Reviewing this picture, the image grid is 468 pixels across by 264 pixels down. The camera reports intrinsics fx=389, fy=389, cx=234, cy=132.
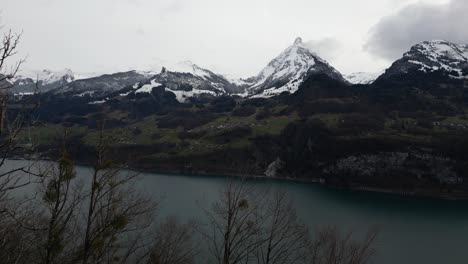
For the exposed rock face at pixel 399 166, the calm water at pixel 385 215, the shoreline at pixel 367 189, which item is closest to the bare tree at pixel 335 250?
the calm water at pixel 385 215

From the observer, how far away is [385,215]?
351 feet

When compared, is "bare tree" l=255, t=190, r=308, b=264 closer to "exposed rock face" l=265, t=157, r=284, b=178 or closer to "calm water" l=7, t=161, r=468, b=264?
"calm water" l=7, t=161, r=468, b=264

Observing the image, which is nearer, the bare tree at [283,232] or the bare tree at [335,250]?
the bare tree at [335,250]

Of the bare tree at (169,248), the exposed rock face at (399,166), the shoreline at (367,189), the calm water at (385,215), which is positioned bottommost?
the calm water at (385,215)

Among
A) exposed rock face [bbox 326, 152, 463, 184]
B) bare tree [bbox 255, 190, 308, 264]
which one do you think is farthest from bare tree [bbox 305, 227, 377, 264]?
exposed rock face [bbox 326, 152, 463, 184]

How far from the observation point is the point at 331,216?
9788cm

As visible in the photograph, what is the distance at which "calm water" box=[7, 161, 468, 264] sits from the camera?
245ft

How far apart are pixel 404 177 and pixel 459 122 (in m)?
64.3

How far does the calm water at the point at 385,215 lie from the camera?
7465 centimetres

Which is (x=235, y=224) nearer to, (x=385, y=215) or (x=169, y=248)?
(x=169, y=248)

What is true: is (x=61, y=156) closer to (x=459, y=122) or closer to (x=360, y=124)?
(x=360, y=124)

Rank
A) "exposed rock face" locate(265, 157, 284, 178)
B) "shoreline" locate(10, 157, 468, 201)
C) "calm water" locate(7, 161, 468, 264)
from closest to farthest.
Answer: "calm water" locate(7, 161, 468, 264) → "shoreline" locate(10, 157, 468, 201) → "exposed rock face" locate(265, 157, 284, 178)

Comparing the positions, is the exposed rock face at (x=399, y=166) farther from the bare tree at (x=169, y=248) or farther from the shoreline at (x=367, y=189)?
the bare tree at (x=169, y=248)

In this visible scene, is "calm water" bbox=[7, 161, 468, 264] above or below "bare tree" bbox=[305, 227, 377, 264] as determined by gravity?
below
